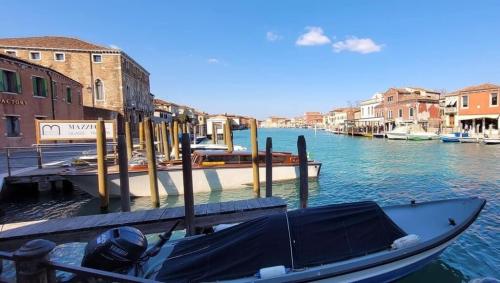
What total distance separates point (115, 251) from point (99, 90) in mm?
34999

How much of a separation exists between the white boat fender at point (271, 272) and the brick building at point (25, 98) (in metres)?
21.4

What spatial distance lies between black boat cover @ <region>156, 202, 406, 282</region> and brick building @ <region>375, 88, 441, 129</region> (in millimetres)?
52475

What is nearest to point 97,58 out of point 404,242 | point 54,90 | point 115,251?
point 54,90

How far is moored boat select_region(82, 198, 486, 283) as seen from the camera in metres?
3.97

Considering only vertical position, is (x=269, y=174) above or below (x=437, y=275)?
above

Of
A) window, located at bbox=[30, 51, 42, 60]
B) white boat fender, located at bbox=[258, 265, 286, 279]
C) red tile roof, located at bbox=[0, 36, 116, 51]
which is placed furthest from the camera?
red tile roof, located at bbox=[0, 36, 116, 51]

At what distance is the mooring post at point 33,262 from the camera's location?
103 inches

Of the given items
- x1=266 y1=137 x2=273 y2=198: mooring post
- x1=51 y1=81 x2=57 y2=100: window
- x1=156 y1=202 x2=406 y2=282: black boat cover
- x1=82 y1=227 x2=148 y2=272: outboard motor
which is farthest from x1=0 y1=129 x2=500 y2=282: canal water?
x1=51 y1=81 x2=57 y2=100: window

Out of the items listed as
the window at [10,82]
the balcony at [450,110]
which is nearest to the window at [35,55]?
the window at [10,82]

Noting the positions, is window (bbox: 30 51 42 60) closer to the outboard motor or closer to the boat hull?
the boat hull

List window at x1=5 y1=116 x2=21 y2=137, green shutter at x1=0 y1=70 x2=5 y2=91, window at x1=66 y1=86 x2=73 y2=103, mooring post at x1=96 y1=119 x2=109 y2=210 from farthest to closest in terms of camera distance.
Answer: window at x1=66 y1=86 x2=73 y2=103, window at x1=5 y1=116 x2=21 y2=137, green shutter at x1=0 y1=70 x2=5 y2=91, mooring post at x1=96 y1=119 x2=109 y2=210

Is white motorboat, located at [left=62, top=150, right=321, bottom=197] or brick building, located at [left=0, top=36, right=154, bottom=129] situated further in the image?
brick building, located at [left=0, top=36, right=154, bottom=129]

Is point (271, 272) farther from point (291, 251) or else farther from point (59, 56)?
point (59, 56)

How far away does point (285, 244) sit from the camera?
13.6 feet
